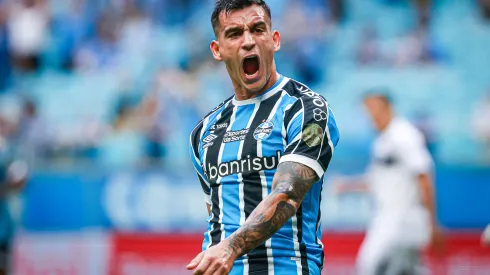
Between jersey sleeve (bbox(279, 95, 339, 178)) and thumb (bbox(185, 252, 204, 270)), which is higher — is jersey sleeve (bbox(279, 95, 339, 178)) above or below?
above

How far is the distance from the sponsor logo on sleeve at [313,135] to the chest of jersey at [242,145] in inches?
5.7

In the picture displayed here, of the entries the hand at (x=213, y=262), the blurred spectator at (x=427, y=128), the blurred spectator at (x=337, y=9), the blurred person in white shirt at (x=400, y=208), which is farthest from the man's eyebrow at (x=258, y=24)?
the blurred spectator at (x=337, y=9)

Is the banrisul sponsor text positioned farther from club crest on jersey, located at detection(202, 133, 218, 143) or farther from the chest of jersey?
club crest on jersey, located at detection(202, 133, 218, 143)

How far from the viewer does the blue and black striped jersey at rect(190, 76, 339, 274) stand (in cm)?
358

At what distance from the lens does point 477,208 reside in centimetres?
945

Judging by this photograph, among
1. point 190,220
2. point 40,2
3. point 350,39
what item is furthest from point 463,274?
point 40,2

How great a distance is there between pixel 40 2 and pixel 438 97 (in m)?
7.39

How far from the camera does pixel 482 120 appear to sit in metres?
11.2

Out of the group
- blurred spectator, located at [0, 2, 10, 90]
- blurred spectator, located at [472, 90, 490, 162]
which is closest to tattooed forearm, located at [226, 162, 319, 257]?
blurred spectator, located at [472, 90, 490, 162]

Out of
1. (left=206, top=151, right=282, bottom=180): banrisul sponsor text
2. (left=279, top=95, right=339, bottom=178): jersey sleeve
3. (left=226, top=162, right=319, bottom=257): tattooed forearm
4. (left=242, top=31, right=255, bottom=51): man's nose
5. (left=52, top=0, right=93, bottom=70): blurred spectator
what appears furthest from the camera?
(left=52, top=0, right=93, bottom=70): blurred spectator

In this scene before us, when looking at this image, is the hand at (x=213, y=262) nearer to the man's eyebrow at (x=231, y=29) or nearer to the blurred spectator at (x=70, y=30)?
the man's eyebrow at (x=231, y=29)

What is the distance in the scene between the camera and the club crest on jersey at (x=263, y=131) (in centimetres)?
371

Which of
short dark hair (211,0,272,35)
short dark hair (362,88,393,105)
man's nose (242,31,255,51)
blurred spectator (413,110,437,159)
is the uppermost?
blurred spectator (413,110,437,159)

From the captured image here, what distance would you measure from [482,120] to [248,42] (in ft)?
26.6
